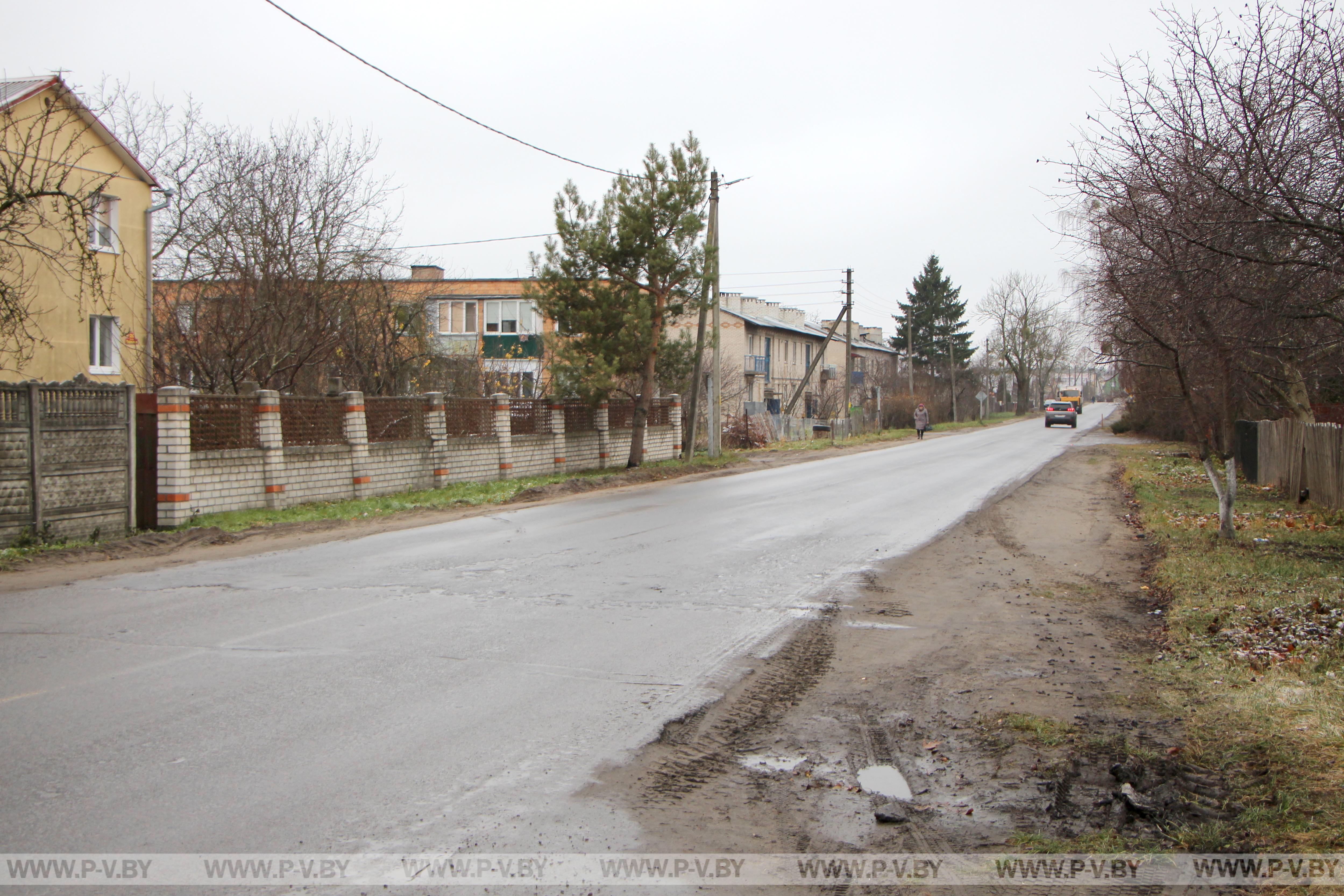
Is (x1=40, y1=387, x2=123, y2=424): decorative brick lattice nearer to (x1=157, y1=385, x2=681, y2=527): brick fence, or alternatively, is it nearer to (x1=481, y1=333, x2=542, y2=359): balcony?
(x1=157, y1=385, x2=681, y2=527): brick fence

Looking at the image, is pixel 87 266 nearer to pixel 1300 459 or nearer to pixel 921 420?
pixel 1300 459

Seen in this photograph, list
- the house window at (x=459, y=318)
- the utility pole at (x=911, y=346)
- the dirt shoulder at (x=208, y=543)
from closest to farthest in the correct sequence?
the dirt shoulder at (x=208, y=543) → the house window at (x=459, y=318) → the utility pole at (x=911, y=346)

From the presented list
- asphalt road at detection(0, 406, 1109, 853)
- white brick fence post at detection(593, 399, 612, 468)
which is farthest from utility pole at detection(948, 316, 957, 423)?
asphalt road at detection(0, 406, 1109, 853)

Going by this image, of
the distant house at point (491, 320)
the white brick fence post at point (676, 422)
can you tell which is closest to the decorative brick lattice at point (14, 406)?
the white brick fence post at point (676, 422)

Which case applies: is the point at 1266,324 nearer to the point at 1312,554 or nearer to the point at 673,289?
the point at 1312,554

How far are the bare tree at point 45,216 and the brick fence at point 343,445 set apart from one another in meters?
2.50

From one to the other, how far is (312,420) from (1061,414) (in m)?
54.8

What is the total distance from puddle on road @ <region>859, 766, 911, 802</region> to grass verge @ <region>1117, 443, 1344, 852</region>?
1.14 metres

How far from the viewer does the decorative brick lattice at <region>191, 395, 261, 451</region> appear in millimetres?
14953

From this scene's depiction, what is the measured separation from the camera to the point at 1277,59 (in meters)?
7.88

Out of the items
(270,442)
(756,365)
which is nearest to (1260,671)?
(270,442)

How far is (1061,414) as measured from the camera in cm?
6194

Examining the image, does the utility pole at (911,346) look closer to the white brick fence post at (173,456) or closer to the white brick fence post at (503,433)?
the white brick fence post at (503,433)

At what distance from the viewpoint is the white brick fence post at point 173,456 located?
14.2 meters
